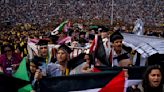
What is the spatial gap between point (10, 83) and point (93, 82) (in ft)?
3.16

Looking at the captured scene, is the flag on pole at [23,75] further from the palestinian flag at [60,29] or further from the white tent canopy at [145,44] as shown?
the palestinian flag at [60,29]

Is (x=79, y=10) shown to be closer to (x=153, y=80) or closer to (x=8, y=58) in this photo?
(x=8, y=58)

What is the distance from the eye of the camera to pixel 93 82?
249 inches

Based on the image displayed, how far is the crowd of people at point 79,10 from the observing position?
1911 inches

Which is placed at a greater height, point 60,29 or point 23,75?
point 23,75

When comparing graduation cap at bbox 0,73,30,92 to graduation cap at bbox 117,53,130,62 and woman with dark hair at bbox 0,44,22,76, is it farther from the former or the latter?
woman with dark hair at bbox 0,44,22,76

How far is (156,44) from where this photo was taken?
8.50 metres

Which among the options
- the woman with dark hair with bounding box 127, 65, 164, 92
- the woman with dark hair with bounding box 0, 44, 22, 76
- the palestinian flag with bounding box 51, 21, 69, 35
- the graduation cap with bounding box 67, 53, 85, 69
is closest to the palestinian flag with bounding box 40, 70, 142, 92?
the woman with dark hair with bounding box 127, 65, 164, 92

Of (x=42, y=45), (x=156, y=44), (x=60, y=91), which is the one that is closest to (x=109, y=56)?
(x=156, y=44)

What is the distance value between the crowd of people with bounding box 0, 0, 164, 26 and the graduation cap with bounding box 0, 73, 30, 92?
132ft

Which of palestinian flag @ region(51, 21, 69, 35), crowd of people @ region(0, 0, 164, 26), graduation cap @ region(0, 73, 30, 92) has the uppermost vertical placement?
graduation cap @ region(0, 73, 30, 92)

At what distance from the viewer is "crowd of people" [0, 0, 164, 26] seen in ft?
159

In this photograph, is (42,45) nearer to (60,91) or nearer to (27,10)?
(60,91)

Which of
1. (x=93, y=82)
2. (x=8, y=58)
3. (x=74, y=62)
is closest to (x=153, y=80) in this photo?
(x=93, y=82)
